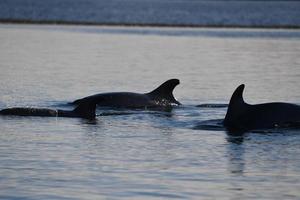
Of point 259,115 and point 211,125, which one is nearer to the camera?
point 259,115

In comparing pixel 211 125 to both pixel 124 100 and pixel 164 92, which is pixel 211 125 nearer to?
pixel 124 100

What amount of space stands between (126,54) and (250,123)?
31.0 metres

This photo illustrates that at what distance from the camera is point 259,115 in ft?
68.9

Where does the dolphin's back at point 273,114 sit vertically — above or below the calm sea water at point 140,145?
above

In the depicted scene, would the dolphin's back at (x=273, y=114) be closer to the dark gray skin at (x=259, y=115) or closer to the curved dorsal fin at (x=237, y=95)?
the dark gray skin at (x=259, y=115)

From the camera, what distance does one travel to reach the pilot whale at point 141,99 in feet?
84.0

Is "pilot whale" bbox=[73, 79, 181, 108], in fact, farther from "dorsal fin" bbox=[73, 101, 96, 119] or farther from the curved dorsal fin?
the curved dorsal fin

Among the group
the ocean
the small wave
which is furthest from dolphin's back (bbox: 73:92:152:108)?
the small wave

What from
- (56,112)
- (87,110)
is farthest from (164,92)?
(56,112)

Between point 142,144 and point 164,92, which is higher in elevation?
point 164,92

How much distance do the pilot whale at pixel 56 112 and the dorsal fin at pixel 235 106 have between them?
3.20 m

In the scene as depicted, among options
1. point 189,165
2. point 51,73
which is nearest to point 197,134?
point 189,165

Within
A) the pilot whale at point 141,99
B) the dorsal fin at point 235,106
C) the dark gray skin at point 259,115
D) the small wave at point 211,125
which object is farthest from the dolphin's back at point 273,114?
the pilot whale at point 141,99

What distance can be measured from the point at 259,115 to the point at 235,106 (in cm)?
51
